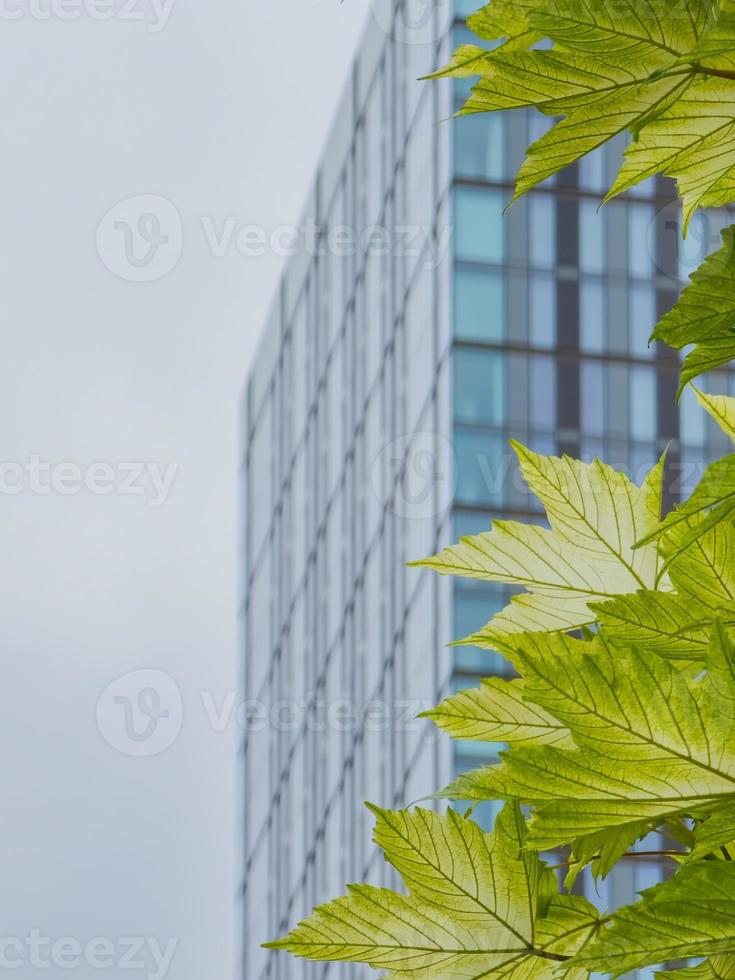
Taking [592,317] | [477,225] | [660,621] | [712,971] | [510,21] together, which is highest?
[477,225]

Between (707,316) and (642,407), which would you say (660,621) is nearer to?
(707,316)

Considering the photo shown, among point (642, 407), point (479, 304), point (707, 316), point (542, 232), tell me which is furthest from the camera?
point (642, 407)

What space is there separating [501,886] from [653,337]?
0.21 meters

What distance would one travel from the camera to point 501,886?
2.10 ft

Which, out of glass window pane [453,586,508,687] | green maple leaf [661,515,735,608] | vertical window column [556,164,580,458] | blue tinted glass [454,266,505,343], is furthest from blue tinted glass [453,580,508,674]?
green maple leaf [661,515,735,608]

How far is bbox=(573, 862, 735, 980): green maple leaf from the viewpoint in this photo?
50cm

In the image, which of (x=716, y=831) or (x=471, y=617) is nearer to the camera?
(x=716, y=831)

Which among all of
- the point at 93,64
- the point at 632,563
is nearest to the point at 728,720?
the point at 632,563

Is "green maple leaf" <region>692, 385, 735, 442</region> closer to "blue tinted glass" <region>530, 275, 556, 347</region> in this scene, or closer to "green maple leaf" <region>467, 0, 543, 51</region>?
"green maple leaf" <region>467, 0, 543, 51</region>

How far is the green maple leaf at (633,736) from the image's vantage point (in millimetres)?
514

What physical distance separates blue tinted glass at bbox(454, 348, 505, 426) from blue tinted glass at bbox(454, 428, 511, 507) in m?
0.25

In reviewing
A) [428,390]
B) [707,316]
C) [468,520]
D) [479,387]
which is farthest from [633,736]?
[428,390]

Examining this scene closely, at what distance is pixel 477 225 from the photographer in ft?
78.8

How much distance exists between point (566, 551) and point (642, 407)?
24.3 metres
